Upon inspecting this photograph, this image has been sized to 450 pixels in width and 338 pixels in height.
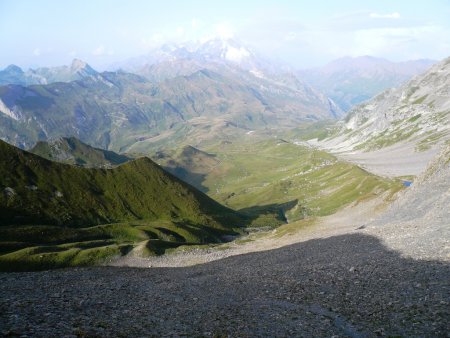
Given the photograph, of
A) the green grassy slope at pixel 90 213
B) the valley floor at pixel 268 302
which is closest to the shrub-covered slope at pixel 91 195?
the green grassy slope at pixel 90 213

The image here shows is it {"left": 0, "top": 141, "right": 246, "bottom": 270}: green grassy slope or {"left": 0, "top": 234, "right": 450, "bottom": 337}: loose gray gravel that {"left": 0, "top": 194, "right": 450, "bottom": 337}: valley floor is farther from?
{"left": 0, "top": 141, "right": 246, "bottom": 270}: green grassy slope

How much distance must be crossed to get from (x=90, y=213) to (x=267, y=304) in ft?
359

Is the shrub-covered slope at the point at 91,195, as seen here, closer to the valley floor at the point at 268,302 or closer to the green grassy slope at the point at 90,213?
the green grassy slope at the point at 90,213

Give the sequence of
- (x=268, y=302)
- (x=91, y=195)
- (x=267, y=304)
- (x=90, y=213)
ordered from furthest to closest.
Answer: (x=91, y=195), (x=90, y=213), (x=268, y=302), (x=267, y=304)

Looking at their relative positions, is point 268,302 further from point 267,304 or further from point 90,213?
point 90,213

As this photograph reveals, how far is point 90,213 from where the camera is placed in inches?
5281

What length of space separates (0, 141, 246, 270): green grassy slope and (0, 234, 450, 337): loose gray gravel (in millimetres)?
37782

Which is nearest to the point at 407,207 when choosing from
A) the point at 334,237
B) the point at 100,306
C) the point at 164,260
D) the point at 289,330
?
the point at 334,237

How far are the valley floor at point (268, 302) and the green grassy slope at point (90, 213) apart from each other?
31.9 metres

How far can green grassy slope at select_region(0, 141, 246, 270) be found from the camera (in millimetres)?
93812

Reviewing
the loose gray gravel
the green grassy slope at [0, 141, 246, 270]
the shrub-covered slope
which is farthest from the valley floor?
the shrub-covered slope

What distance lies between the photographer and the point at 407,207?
3418 inches

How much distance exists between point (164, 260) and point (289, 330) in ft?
222

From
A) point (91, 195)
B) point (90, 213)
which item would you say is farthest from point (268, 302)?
point (91, 195)
